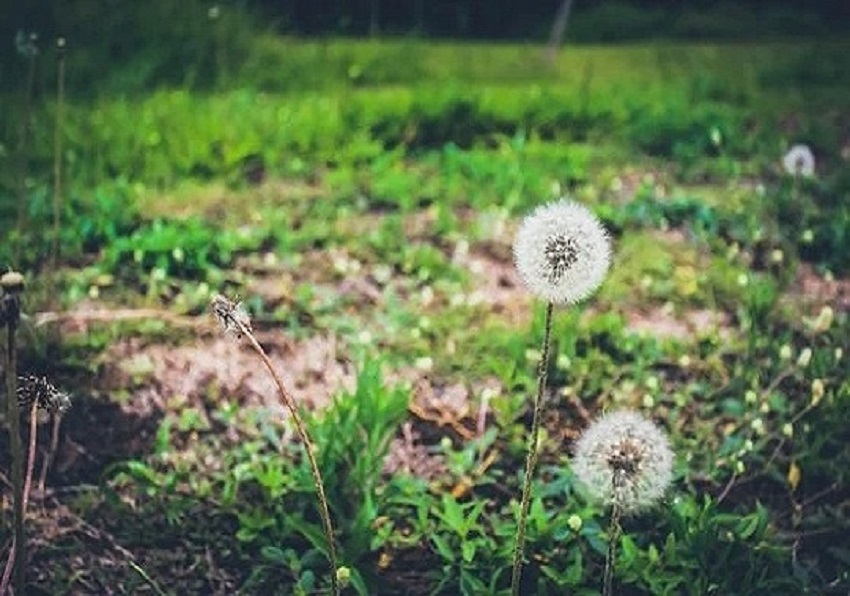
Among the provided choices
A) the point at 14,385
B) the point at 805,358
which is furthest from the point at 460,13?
the point at 14,385

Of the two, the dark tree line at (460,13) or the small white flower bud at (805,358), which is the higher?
the dark tree line at (460,13)

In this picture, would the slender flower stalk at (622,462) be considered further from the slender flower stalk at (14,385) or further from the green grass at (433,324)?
the slender flower stalk at (14,385)

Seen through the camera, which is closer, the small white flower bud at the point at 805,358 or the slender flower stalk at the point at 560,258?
the slender flower stalk at the point at 560,258

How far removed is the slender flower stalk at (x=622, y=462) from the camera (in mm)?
1922

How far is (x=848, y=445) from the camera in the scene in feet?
9.64

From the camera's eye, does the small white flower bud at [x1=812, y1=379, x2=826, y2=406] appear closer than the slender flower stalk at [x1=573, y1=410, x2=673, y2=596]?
No

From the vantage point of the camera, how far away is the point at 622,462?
6.24 ft

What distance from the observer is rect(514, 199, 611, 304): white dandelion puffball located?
2041mm

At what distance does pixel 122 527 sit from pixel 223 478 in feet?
0.94

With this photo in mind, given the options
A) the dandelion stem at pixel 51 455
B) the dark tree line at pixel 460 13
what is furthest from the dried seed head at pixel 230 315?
the dark tree line at pixel 460 13

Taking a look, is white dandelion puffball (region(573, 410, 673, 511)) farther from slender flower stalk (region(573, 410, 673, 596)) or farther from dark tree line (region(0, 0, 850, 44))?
dark tree line (region(0, 0, 850, 44))

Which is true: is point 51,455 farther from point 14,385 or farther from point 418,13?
point 418,13

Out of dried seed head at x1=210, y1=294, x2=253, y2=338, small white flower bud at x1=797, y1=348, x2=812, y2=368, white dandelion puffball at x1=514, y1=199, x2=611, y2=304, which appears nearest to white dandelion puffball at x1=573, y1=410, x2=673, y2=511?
white dandelion puffball at x1=514, y1=199, x2=611, y2=304

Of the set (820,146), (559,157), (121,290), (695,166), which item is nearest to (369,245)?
(121,290)
